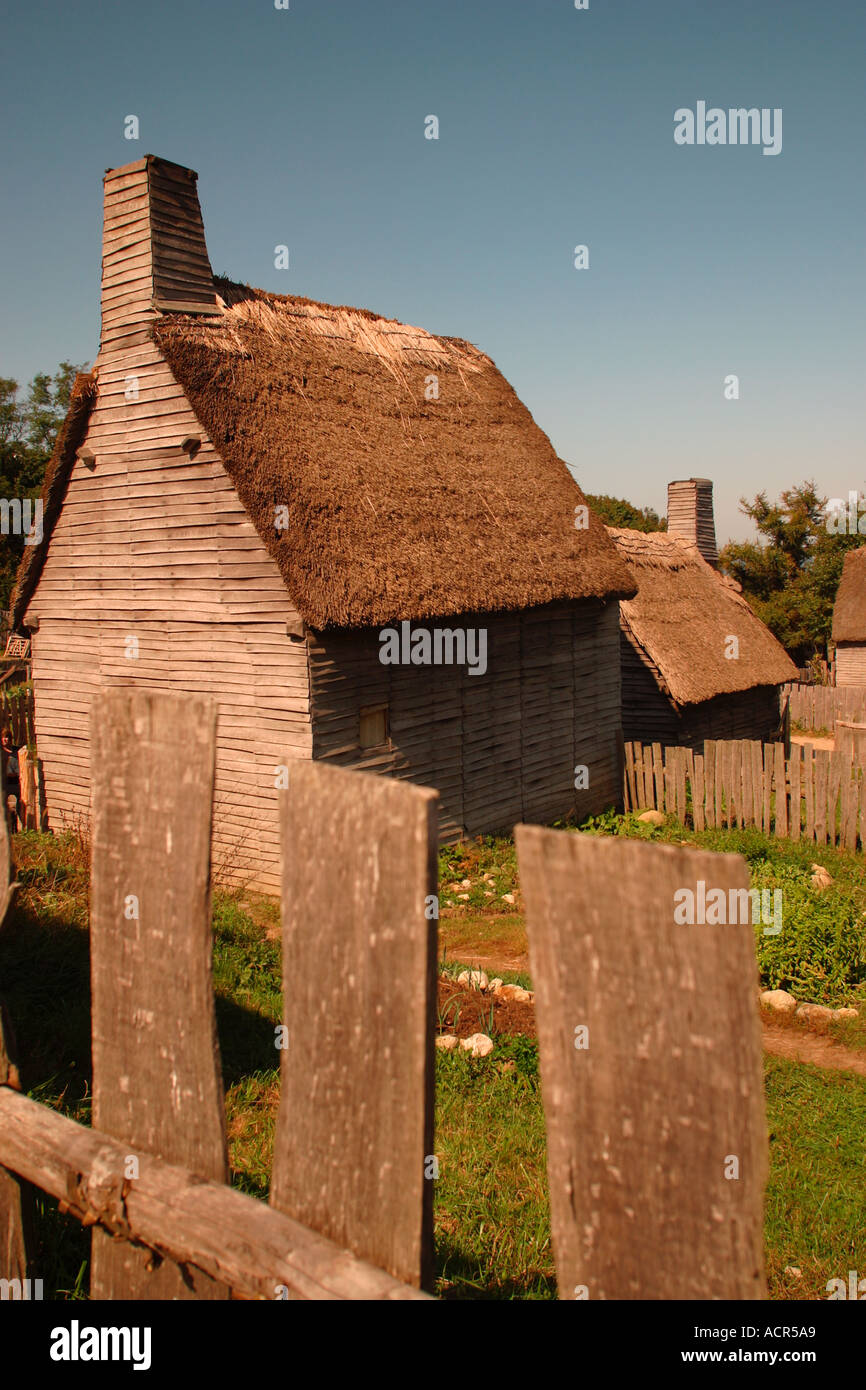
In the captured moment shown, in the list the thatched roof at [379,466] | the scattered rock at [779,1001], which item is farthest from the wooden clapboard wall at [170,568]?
the scattered rock at [779,1001]

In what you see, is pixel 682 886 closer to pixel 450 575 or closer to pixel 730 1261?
pixel 730 1261

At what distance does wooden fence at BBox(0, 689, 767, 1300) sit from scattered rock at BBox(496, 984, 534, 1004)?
4750 mm

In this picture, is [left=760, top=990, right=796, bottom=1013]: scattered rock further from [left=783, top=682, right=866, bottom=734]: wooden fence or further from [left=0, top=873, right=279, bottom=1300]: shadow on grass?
[left=783, top=682, right=866, bottom=734]: wooden fence

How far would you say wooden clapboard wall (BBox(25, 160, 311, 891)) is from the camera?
920 centimetres

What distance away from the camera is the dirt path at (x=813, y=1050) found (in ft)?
19.7

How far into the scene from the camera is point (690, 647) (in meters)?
16.9

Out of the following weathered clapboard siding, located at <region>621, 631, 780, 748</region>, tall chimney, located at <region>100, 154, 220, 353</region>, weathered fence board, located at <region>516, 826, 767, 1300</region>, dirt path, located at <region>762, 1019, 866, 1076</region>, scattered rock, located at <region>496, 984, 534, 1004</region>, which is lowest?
dirt path, located at <region>762, 1019, 866, 1076</region>

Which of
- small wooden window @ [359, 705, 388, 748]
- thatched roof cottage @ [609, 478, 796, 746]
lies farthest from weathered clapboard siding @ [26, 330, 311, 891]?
thatched roof cottage @ [609, 478, 796, 746]

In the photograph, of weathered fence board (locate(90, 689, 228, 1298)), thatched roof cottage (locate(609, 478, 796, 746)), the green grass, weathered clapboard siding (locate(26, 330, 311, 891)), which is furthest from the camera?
thatched roof cottage (locate(609, 478, 796, 746))

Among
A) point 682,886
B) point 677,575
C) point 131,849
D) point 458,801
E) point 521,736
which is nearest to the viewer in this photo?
point 682,886

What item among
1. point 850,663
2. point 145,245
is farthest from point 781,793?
point 850,663
